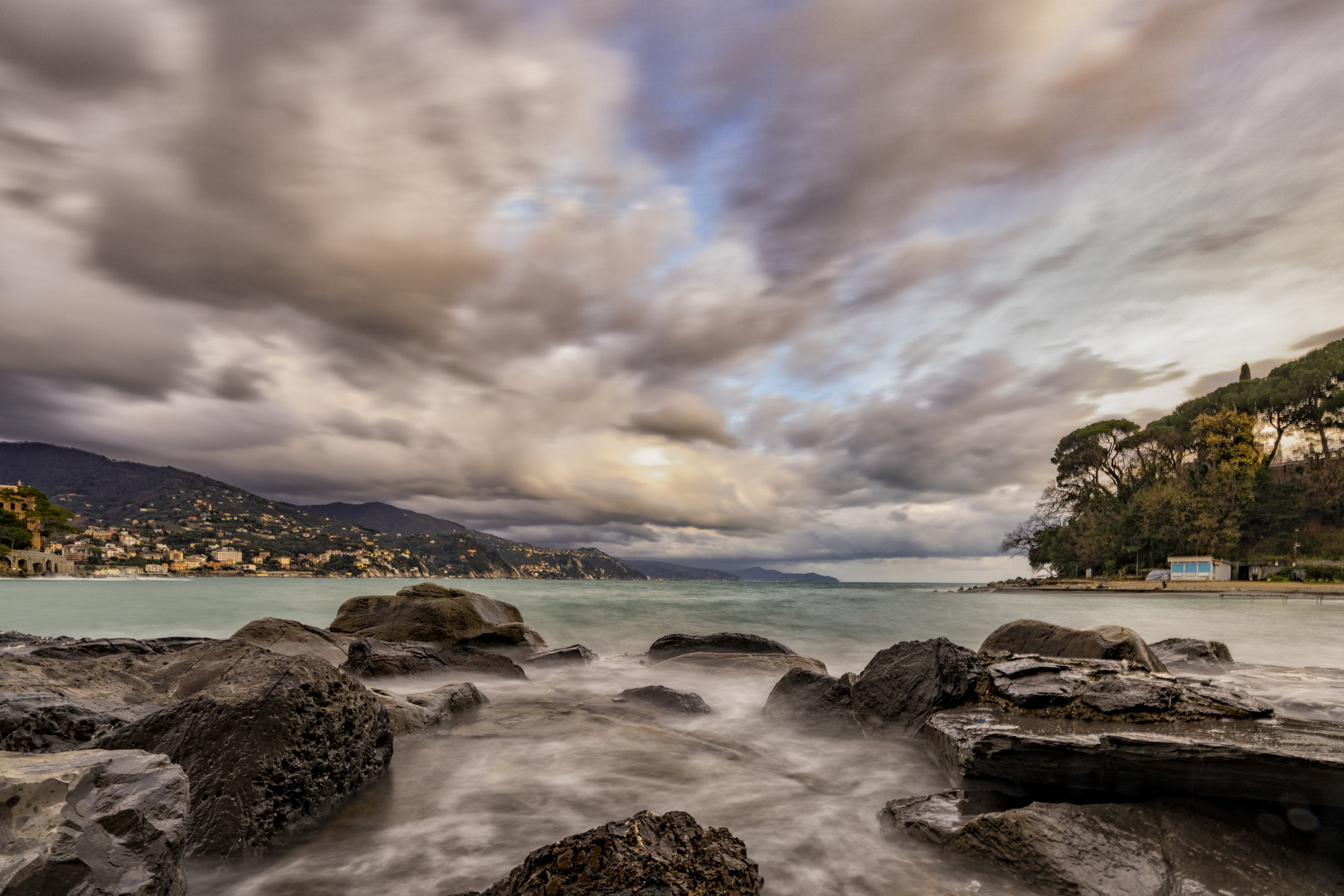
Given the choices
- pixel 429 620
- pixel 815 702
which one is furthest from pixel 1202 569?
pixel 429 620

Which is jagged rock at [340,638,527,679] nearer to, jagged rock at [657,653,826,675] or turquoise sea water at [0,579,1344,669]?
jagged rock at [657,653,826,675]

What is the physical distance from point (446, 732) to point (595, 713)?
1.92 meters

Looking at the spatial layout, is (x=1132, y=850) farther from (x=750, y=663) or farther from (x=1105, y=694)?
(x=750, y=663)

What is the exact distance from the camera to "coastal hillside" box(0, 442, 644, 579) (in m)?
94.1

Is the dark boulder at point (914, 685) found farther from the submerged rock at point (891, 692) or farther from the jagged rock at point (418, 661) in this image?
the jagged rock at point (418, 661)

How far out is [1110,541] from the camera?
180 feet

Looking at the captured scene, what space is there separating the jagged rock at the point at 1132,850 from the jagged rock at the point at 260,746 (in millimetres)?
4254

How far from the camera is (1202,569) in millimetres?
49125

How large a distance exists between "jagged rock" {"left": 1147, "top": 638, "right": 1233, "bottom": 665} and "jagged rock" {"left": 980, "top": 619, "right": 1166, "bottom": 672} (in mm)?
4120

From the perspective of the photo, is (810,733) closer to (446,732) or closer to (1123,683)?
(1123,683)

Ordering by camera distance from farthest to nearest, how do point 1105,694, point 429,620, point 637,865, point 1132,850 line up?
point 429,620
point 1105,694
point 1132,850
point 637,865

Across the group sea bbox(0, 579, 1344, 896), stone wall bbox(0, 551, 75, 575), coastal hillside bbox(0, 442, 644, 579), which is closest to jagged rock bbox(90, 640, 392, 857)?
sea bbox(0, 579, 1344, 896)

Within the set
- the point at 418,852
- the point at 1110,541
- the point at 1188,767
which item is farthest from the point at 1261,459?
the point at 418,852

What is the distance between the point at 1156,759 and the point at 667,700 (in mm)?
5571
